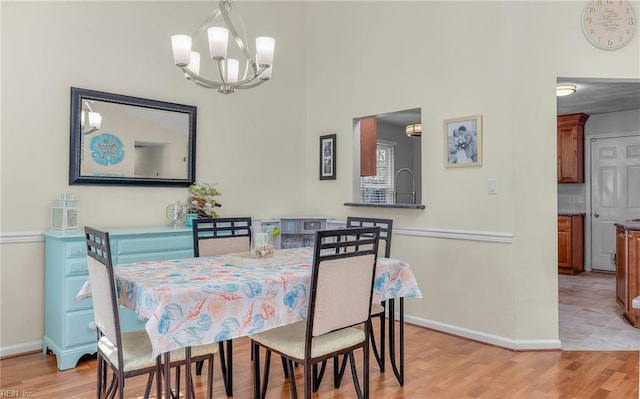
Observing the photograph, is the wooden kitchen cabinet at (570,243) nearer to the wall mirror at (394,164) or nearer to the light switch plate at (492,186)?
the wall mirror at (394,164)

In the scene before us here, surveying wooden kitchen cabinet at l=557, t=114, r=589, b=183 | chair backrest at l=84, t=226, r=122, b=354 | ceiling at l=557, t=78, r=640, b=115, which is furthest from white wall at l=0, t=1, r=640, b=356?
wooden kitchen cabinet at l=557, t=114, r=589, b=183

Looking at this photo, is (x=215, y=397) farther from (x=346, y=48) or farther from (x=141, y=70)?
Result: (x=346, y=48)

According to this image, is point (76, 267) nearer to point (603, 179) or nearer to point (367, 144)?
point (367, 144)

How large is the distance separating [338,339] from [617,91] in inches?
195

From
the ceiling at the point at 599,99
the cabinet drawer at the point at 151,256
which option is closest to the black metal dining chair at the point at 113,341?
the cabinet drawer at the point at 151,256

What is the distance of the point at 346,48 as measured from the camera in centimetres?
463

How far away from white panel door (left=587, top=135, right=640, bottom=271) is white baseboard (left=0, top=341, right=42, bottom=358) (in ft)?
23.6

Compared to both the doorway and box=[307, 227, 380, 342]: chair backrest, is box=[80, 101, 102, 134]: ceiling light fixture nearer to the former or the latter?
box=[307, 227, 380, 342]: chair backrest

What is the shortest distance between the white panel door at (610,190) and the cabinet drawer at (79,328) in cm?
684

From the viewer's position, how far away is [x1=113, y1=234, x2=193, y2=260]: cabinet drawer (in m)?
3.23

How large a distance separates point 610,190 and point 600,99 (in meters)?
1.64

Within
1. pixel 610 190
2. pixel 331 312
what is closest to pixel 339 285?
pixel 331 312

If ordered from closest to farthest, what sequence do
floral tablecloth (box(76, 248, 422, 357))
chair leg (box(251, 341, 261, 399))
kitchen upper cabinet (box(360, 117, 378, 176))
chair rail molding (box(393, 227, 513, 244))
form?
1. floral tablecloth (box(76, 248, 422, 357))
2. chair leg (box(251, 341, 261, 399))
3. chair rail molding (box(393, 227, 513, 244))
4. kitchen upper cabinet (box(360, 117, 378, 176))

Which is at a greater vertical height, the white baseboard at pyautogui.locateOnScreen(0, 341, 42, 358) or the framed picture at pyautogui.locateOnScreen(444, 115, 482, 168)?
the framed picture at pyautogui.locateOnScreen(444, 115, 482, 168)
